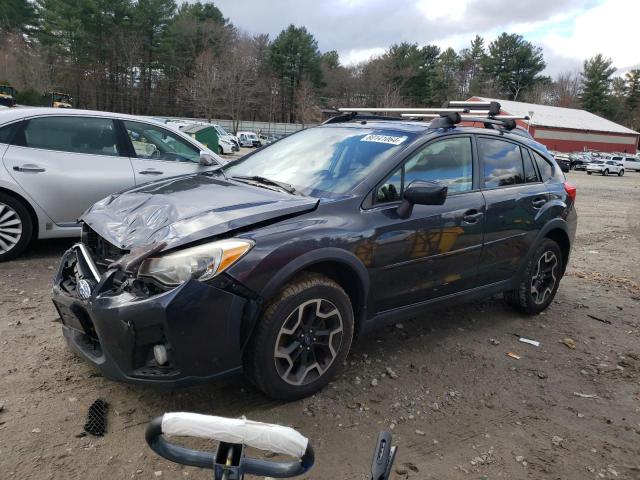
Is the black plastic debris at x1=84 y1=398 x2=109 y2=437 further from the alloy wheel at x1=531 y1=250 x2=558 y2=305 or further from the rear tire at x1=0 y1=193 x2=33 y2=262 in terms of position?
the alloy wheel at x1=531 y1=250 x2=558 y2=305

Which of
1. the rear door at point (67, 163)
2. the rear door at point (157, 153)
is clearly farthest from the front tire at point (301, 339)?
the rear door at point (67, 163)

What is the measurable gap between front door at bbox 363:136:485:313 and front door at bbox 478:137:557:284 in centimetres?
15

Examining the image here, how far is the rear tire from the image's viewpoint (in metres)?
5.25

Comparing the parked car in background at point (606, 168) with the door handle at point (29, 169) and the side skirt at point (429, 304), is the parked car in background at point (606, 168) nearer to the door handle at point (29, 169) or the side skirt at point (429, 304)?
the side skirt at point (429, 304)

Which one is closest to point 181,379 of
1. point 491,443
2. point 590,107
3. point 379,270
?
point 379,270

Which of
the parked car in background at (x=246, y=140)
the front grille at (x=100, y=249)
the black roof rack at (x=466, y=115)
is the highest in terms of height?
the black roof rack at (x=466, y=115)

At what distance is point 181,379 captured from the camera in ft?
8.71

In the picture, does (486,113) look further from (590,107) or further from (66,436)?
(590,107)

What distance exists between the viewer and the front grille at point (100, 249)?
3000 mm

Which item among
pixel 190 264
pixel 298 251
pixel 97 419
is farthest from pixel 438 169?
pixel 97 419

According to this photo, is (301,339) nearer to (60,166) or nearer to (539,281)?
(539,281)

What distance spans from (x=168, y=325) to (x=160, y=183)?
1.66 m

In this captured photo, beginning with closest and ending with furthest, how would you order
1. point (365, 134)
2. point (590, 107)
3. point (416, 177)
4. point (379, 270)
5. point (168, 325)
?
1. point (168, 325)
2. point (379, 270)
3. point (416, 177)
4. point (365, 134)
5. point (590, 107)

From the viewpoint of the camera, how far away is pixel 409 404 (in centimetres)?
326
